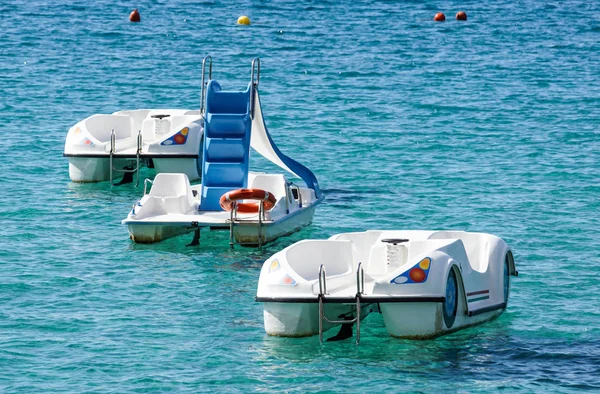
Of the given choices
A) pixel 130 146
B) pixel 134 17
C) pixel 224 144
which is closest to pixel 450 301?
pixel 224 144

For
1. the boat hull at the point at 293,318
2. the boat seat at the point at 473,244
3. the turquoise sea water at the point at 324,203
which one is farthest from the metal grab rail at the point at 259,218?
the boat hull at the point at 293,318

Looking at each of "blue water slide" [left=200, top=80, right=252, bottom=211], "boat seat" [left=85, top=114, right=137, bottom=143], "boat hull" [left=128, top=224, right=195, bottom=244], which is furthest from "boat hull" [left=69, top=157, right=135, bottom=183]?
"boat hull" [left=128, top=224, right=195, bottom=244]

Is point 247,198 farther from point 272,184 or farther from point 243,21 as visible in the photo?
point 243,21

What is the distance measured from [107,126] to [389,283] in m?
14.4

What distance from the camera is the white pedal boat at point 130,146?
27.7m

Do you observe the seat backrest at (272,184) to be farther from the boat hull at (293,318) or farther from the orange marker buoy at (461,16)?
the orange marker buoy at (461,16)

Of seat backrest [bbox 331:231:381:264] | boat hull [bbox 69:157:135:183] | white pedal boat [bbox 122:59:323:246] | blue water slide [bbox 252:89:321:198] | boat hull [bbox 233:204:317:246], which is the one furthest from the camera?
boat hull [bbox 69:157:135:183]

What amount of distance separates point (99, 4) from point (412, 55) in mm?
32223

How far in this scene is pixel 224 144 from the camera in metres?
24.3

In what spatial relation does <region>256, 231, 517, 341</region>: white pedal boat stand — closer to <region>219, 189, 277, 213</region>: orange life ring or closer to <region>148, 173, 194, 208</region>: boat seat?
<region>219, 189, 277, 213</region>: orange life ring

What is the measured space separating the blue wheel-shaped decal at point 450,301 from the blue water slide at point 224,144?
7.57 m

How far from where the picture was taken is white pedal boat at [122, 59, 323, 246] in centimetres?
2223

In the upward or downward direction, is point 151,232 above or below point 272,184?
below

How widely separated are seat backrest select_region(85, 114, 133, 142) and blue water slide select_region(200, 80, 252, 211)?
498 centimetres
